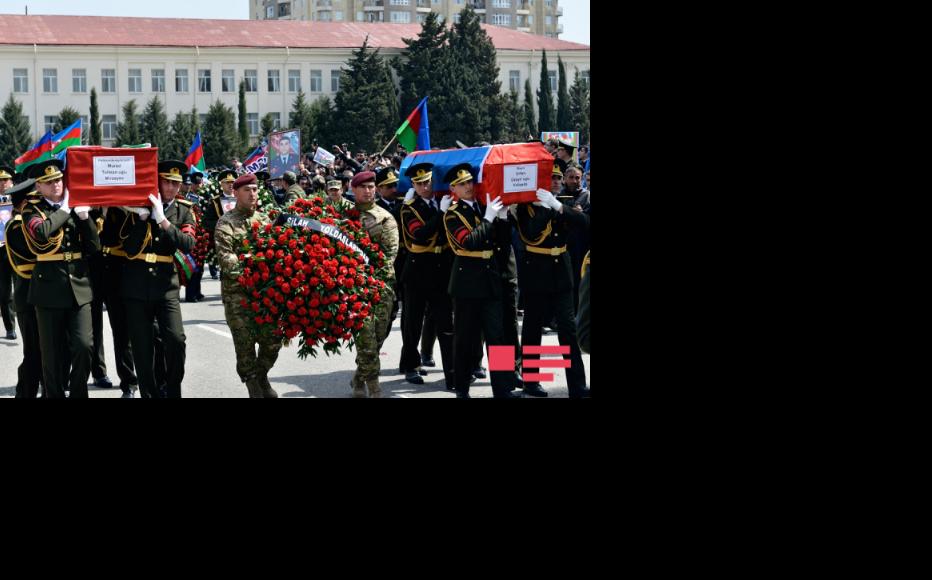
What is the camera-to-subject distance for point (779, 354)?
498cm

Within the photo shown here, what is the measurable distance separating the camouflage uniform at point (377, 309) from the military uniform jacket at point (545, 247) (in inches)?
34.9

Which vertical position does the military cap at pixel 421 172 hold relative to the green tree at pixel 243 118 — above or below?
below

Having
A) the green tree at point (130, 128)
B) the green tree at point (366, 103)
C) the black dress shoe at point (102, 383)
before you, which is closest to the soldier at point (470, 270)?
the green tree at point (366, 103)

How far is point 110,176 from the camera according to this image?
23.7 ft

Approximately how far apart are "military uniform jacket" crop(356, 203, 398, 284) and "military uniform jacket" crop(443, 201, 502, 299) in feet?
1.25

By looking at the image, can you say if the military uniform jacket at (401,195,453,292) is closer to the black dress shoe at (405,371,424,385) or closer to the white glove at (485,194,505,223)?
the black dress shoe at (405,371,424,385)

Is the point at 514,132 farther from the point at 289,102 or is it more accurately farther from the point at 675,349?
the point at 675,349

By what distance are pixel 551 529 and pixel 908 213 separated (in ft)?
6.28

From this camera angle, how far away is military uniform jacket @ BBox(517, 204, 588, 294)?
Answer: 8.38 m

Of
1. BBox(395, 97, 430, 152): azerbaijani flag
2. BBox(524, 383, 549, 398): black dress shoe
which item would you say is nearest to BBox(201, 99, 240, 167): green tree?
BBox(395, 97, 430, 152): azerbaijani flag

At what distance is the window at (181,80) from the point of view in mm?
12359

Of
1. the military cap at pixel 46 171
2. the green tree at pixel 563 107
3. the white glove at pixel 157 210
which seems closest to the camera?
the military cap at pixel 46 171

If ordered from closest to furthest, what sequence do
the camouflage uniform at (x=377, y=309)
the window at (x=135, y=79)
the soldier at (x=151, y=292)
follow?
the soldier at (x=151, y=292)
the camouflage uniform at (x=377, y=309)
the window at (x=135, y=79)

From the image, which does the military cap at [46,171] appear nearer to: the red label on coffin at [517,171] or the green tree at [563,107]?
the red label on coffin at [517,171]
